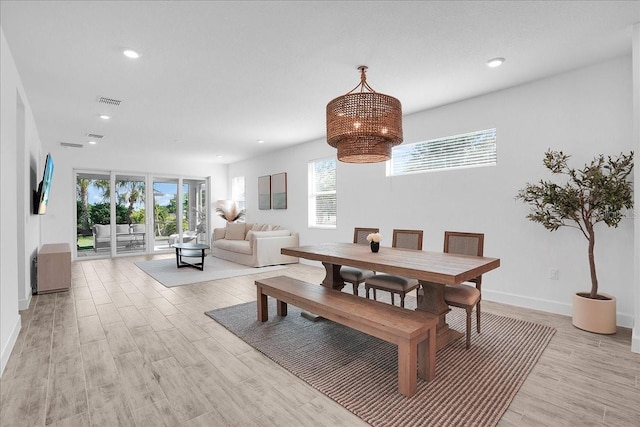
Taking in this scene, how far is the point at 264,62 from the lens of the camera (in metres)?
3.06

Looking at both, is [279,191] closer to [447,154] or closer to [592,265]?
[447,154]

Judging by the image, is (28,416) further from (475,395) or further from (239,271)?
(239,271)

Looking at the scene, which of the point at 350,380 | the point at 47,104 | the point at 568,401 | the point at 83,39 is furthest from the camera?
the point at 47,104

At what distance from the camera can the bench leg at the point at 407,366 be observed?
1.90 meters

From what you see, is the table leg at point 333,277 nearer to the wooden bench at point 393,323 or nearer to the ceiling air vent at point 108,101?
the wooden bench at point 393,323

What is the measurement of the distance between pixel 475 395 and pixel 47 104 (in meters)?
5.74

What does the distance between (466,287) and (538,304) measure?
150cm

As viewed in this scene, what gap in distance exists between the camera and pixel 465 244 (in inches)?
123

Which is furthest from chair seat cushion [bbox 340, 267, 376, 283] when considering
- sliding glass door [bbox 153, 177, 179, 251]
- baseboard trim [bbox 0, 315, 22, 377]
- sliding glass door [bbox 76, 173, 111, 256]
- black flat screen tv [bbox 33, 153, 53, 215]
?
sliding glass door [bbox 76, 173, 111, 256]

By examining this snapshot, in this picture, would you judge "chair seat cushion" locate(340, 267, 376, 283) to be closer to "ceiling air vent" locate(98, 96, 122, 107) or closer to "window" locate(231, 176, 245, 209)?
"ceiling air vent" locate(98, 96, 122, 107)

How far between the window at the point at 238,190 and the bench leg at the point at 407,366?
25.6ft

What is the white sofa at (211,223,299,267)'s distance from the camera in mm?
6250

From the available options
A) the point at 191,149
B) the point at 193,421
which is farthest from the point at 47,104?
the point at 193,421

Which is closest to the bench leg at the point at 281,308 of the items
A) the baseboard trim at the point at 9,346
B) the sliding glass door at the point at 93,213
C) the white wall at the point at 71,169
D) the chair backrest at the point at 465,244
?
the chair backrest at the point at 465,244
